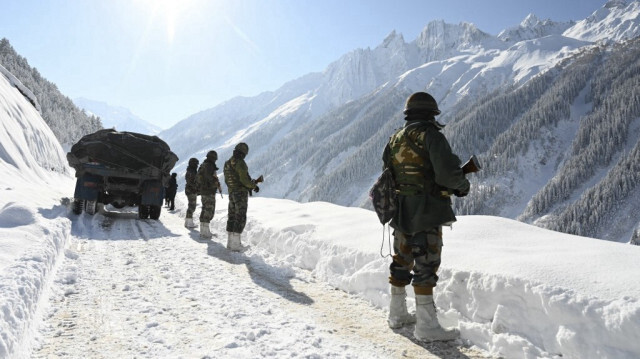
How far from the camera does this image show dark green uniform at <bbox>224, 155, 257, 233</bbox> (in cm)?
765

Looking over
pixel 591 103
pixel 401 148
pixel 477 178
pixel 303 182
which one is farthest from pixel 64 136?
pixel 591 103

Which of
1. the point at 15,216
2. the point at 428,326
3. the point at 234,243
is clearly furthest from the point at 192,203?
the point at 428,326

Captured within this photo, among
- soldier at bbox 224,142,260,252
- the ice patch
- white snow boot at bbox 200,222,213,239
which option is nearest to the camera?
the ice patch

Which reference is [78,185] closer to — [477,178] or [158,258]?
[158,258]

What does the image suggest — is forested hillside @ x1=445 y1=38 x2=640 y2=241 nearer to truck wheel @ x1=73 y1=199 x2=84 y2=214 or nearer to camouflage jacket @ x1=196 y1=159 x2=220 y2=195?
camouflage jacket @ x1=196 y1=159 x2=220 y2=195

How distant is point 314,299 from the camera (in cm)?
445

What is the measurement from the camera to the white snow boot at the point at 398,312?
11.8ft

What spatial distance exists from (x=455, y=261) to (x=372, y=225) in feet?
8.86

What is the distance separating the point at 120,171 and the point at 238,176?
15.8 ft

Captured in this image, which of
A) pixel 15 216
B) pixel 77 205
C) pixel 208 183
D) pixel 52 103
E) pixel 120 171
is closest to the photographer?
pixel 15 216

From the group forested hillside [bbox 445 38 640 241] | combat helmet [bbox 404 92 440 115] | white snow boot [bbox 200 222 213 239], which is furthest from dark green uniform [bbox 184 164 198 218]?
forested hillside [bbox 445 38 640 241]

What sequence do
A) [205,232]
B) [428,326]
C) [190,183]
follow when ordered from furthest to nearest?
[190,183] → [205,232] → [428,326]

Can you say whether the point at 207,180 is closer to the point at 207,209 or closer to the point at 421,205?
the point at 207,209

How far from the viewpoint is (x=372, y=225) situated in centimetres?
668
